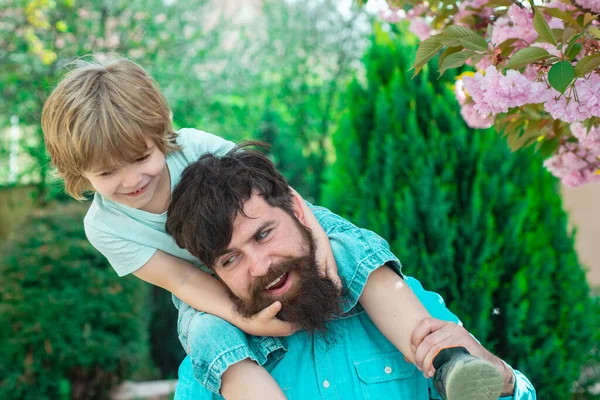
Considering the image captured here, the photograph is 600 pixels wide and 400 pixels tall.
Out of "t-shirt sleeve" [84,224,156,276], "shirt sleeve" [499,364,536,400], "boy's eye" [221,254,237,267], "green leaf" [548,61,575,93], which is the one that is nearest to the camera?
"green leaf" [548,61,575,93]

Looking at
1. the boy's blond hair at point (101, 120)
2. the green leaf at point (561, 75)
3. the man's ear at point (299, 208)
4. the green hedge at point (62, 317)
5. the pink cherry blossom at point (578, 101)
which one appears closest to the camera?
the green leaf at point (561, 75)

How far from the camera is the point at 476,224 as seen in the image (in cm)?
342

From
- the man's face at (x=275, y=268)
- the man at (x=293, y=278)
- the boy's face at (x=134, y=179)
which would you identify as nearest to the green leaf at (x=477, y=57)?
the man at (x=293, y=278)

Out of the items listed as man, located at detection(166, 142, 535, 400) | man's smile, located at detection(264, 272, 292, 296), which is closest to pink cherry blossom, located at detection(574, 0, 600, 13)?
man, located at detection(166, 142, 535, 400)

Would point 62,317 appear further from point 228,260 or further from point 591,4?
point 591,4

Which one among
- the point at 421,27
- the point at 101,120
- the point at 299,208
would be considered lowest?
the point at 299,208

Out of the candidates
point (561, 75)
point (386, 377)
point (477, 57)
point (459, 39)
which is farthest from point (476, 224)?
point (561, 75)

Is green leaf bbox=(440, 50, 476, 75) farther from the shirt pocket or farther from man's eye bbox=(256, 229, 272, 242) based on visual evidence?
the shirt pocket

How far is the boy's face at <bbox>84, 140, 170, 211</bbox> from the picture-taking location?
8.08 feet

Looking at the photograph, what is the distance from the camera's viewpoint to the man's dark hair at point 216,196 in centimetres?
212

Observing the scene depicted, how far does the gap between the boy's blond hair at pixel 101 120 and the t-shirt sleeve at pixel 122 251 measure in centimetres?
A: 21

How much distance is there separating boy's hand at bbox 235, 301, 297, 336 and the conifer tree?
1.36 m

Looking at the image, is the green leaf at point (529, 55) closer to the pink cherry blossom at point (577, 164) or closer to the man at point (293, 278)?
the man at point (293, 278)

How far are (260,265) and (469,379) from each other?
2.24 feet
